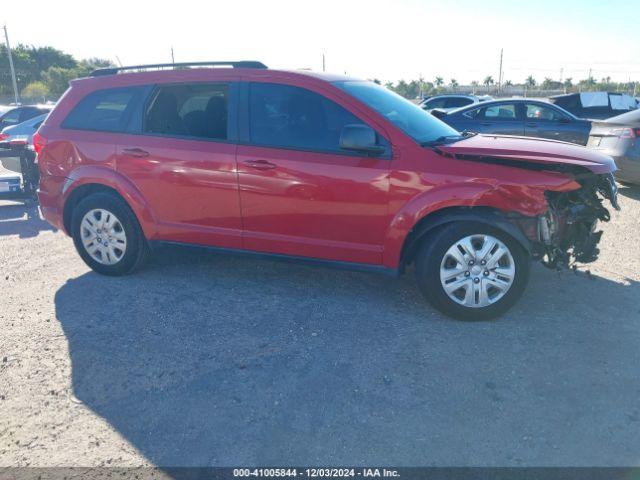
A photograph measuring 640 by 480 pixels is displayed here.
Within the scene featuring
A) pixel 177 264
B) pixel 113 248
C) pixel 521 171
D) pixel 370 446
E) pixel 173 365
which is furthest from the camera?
pixel 177 264

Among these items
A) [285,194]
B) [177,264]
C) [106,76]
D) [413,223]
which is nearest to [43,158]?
[106,76]

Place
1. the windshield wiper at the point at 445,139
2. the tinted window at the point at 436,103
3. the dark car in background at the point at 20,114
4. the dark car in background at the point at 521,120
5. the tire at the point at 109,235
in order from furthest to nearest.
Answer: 1. the tinted window at the point at 436,103
2. the dark car in background at the point at 20,114
3. the dark car in background at the point at 521,120
4. the tire at the point at 109,235
5. the windshield wiper at the point at 445,139

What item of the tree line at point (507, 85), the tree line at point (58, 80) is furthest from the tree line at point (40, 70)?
the tree line at point (507, 85)

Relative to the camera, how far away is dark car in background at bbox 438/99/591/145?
11.1 metres

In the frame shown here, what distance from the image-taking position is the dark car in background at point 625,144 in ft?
26.2

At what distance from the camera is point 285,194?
421 cm

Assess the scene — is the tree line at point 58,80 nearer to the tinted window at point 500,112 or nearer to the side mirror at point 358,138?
the tinted window at point 500,112

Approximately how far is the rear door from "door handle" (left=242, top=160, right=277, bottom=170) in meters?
0.15

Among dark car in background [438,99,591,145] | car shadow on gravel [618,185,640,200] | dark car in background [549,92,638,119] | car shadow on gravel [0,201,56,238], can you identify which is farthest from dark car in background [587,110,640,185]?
car shadow on gravel [0,201,56,238]

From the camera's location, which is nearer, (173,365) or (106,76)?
(173,365)

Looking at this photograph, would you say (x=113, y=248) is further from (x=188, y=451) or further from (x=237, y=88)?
(x=188, y=451)

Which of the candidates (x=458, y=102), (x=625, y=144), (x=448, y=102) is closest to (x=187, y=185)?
(x=625, y=144)

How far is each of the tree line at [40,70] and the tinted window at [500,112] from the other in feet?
143

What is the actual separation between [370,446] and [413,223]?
5.95 ft
